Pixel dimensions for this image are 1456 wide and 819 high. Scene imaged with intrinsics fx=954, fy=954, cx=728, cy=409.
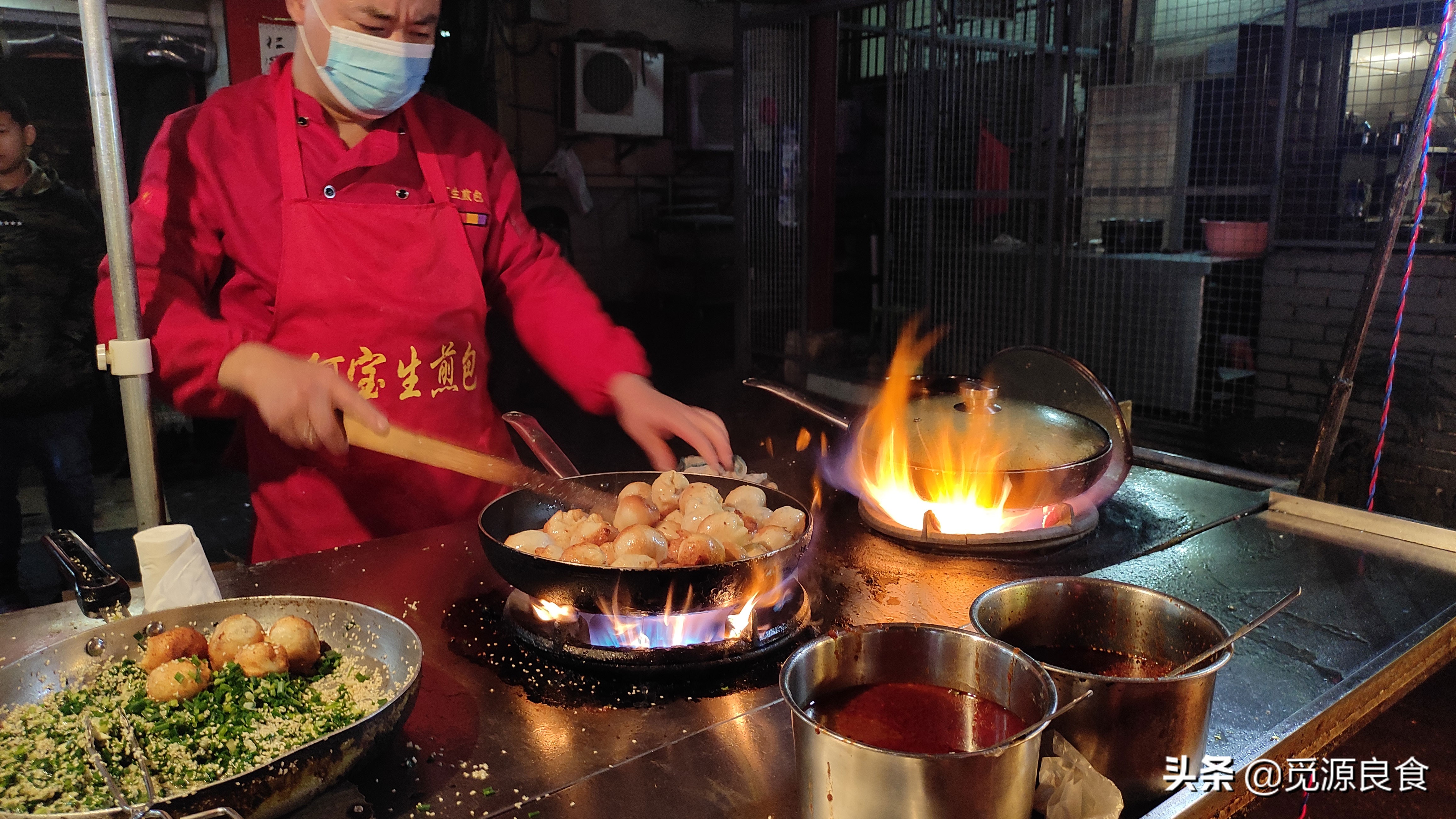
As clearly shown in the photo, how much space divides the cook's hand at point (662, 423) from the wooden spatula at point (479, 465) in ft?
0.78

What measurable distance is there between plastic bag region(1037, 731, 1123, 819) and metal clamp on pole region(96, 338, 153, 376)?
5.38 feet

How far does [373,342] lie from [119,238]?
795 millimetres

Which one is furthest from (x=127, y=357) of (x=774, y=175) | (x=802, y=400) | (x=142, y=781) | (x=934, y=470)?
(x=774, y=175)

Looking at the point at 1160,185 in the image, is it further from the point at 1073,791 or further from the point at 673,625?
the point at 1073,791

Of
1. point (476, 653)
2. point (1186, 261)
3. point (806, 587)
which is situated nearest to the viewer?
point (476, 653)

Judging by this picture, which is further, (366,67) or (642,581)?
(366,67)

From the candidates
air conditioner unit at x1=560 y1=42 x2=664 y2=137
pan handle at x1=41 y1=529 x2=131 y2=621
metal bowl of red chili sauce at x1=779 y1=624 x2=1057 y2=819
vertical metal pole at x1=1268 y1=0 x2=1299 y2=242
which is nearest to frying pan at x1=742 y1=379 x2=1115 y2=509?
metal bowl of red chili sauce at x1=779 y1=624 x2=1057 y2=819

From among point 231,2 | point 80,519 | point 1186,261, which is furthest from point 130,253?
point 1186,261

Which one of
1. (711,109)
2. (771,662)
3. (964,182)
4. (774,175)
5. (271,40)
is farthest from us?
(711,109)

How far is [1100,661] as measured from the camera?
4.81ft

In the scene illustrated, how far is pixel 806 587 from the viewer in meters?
1.96

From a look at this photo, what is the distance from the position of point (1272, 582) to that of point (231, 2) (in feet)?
19.9

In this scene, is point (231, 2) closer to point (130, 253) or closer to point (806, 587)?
point (130, 253)

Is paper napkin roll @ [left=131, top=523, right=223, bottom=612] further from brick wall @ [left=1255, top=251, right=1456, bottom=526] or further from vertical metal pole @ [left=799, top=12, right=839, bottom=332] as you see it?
vertical metal pole @ [left=799, top=12, right=839, bottom=332]
